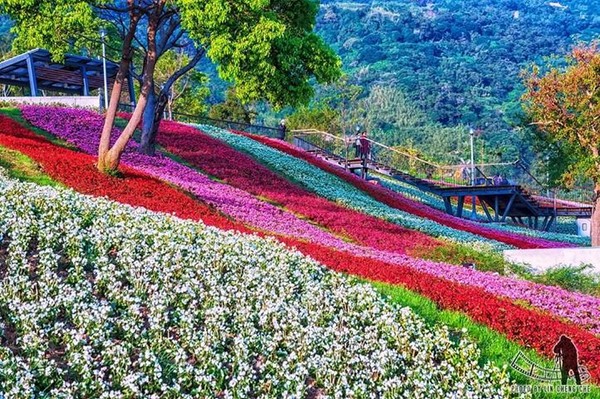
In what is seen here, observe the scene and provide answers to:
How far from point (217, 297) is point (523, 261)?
1329 cm

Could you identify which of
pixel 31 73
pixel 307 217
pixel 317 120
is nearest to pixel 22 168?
pixel 307 217

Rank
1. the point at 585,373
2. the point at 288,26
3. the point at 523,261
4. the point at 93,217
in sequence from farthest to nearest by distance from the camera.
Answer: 1. the point at 288,26
2. the point at 523,261
3. the point at 93,217
4. the point at 585,373

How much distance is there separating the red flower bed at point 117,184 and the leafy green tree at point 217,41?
3.24 feet

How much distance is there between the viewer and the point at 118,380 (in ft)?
24.2

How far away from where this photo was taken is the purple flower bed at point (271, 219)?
14743mm

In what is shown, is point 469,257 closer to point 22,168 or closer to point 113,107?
point 113,107

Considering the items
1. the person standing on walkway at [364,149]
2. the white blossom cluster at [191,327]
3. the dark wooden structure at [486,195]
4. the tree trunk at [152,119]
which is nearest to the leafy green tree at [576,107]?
the dark wooden structure at [486,195]

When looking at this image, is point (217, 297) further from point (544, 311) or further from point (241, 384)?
point (544, 311)

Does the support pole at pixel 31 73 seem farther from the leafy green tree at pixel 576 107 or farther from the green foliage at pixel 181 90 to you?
the leafy green tree at pixel 576 107

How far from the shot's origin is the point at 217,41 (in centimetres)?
2153

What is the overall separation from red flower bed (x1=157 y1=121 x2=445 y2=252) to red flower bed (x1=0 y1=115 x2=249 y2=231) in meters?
5.33

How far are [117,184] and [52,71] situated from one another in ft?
115

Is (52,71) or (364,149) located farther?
(52,71)

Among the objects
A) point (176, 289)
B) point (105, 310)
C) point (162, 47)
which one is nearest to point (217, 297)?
point (176, 289)
